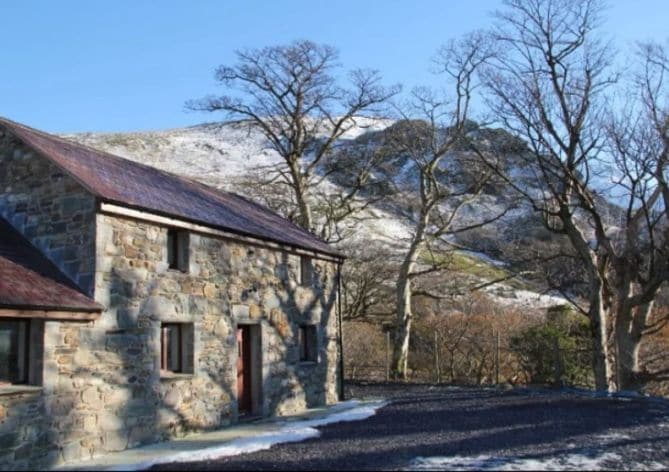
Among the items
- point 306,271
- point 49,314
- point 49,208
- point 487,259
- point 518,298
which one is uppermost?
point 487,259

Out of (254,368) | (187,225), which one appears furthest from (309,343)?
(187,225)

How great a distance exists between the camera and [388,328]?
83.7ft

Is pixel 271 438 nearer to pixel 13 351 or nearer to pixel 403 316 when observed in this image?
pixel 13 351

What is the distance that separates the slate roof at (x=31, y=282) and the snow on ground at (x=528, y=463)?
196 inches

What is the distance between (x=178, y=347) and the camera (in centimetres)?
1135

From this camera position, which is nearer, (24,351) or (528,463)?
(528,463)

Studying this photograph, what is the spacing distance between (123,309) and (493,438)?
5.92 metres

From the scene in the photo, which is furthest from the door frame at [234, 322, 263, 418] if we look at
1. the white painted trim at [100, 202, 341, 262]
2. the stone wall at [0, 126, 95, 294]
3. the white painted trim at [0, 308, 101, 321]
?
the white painted trim at [0, 308, 101, 321]

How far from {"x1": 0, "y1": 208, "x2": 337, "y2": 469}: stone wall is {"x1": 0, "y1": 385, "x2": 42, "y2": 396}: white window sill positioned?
65 millimetres

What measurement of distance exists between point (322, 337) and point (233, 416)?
3.77m

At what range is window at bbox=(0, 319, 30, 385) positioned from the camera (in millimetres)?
8477

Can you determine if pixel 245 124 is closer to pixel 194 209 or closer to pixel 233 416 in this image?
pixel 194 209

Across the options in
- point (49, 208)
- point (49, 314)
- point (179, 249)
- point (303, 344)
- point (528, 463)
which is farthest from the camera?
point (303, 344)

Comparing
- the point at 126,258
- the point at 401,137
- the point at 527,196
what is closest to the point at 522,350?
the point at 527,196
